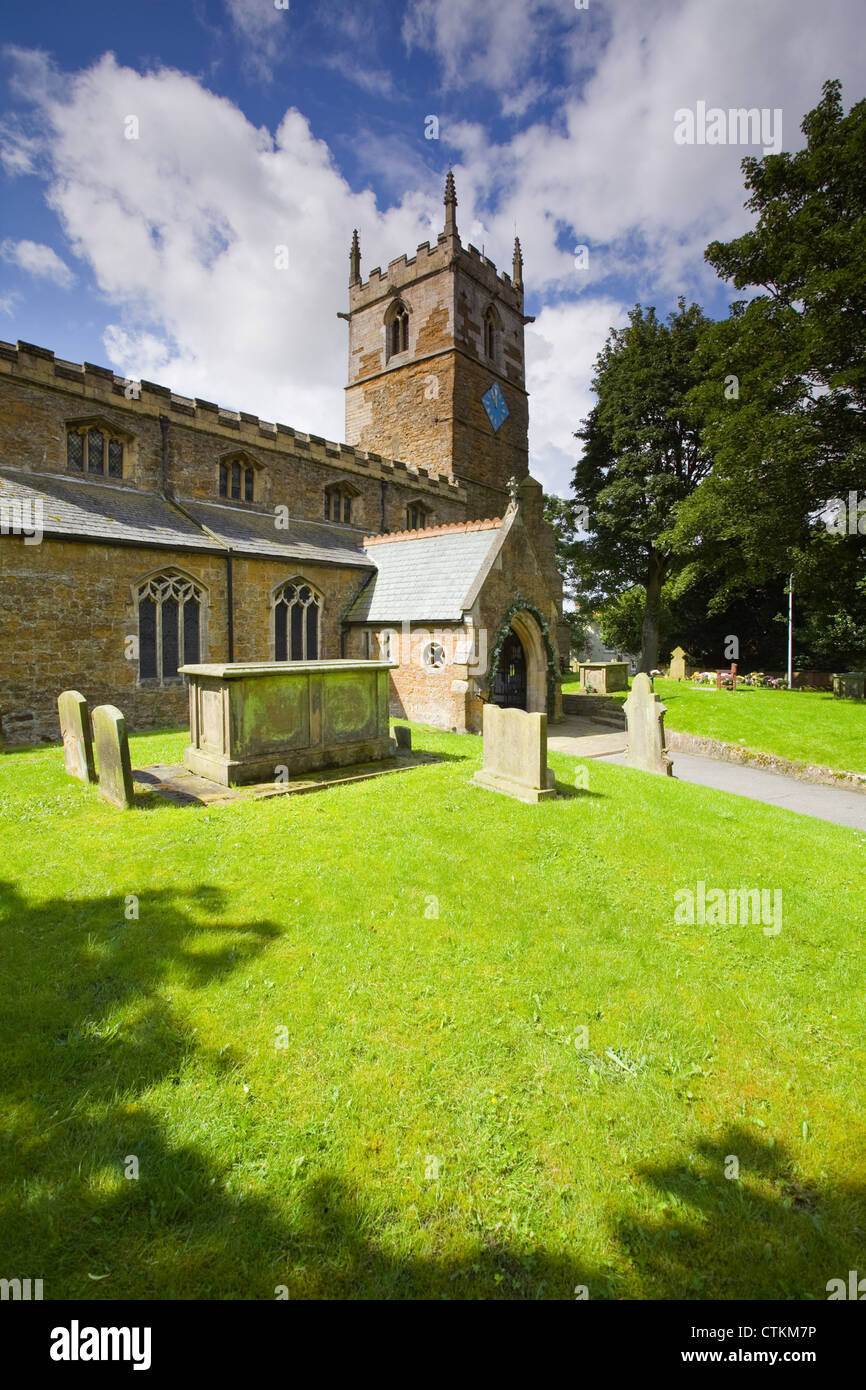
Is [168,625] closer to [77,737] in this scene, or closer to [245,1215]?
[77,737]

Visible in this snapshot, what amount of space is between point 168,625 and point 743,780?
540 inches

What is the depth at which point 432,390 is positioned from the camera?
26938mm

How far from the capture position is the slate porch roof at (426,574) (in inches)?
563

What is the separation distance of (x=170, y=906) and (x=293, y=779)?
351cm

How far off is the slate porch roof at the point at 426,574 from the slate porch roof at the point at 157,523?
1.06 m

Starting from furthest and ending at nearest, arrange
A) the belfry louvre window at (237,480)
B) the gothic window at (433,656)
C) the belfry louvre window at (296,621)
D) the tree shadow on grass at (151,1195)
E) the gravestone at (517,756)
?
1. the belfry louvre window at (237,480)
2. the belfry louvre window at (296,621)
3. the gothic window at (433,656)
4. the gravestone at (517,756)
5. the tree shadow on grass at (151,1195)

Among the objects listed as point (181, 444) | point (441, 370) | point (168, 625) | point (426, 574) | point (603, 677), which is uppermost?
point (441, 370)

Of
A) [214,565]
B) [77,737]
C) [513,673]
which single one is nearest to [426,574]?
[513,673]

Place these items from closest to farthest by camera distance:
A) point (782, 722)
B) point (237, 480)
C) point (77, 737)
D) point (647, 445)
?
point (77, 737)
point (782, 722)
point (237, 480)
point (647, 445)

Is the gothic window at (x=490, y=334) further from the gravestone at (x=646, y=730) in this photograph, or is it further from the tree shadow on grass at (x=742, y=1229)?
the tree shadow on grass at (x=742, y=1229)

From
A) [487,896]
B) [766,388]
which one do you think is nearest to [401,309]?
[766,388]

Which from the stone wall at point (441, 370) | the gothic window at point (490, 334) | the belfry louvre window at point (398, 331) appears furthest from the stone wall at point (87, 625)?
Result: the gothic window at point (490, 334)

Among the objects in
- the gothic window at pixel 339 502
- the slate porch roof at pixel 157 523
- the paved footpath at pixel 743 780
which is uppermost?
the gothic window at pixel 339 502

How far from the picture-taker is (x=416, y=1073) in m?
3.22
